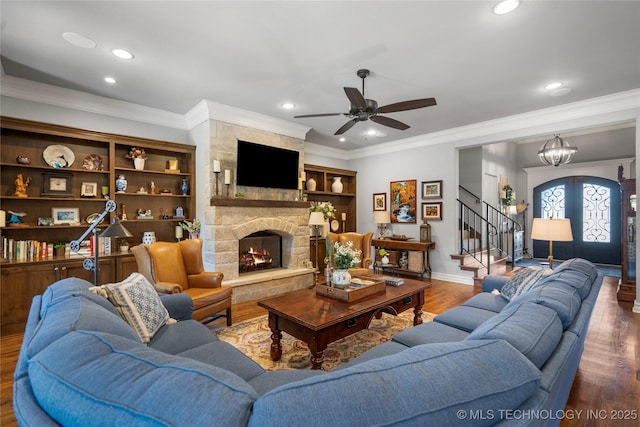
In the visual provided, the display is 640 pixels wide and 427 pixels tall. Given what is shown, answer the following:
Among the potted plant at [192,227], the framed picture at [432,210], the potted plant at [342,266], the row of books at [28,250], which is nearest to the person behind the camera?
the potted plant at [342,266]

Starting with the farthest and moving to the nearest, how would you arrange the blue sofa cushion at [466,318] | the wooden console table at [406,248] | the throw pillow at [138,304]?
the wooden console table at [406,248] → the blue sofa cushion at [466,318] → the throw pillow at [138,304]

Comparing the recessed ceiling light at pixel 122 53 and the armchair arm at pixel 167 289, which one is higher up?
the recessed ceiling light at pixel 122 53

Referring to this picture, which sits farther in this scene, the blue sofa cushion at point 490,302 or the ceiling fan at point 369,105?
the ceiling fan at point 369,105

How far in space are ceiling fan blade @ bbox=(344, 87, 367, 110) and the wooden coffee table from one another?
6.38 ft

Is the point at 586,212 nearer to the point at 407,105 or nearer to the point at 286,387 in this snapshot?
the point at 407,105

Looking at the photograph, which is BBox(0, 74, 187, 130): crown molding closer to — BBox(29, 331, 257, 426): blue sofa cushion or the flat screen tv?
the flat screen tv

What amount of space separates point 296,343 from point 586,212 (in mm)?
8320

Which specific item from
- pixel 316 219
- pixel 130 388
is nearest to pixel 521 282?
pixel 130 388

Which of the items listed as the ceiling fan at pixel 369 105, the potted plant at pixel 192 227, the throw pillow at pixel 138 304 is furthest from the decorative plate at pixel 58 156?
the ceiling fan at pixel 369 105

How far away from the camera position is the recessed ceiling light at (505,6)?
7.09 ft

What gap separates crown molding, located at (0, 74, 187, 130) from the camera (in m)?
3.43

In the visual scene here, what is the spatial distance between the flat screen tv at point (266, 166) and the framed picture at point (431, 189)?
104 inches

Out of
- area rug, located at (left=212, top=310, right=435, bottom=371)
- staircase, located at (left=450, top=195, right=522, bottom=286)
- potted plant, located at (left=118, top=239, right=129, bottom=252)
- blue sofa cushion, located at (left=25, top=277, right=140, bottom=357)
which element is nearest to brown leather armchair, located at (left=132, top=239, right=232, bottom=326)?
area rug, located at (left=212, top=310, right=435, bottom=371)

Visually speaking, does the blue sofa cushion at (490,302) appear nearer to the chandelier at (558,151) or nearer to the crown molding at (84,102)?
the chandelier at (558,151)
